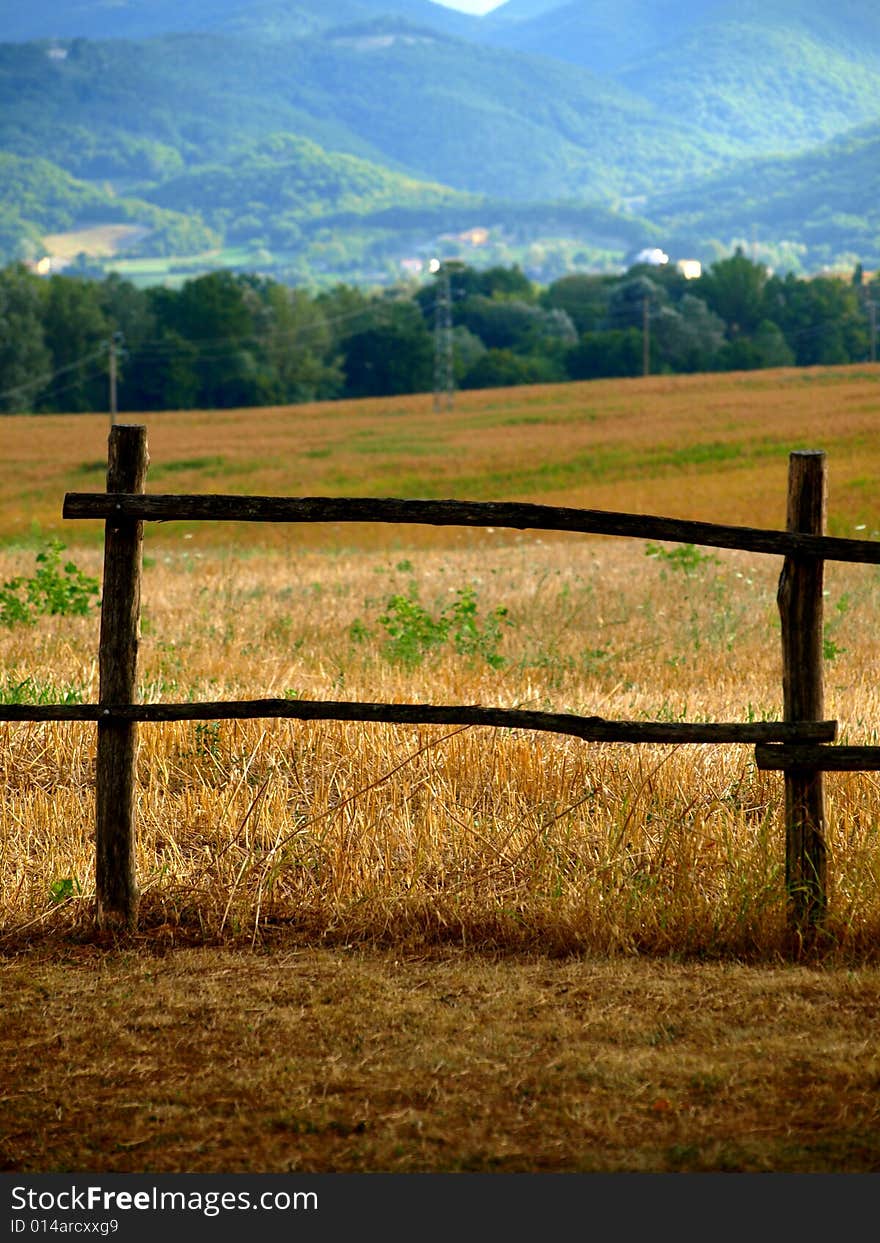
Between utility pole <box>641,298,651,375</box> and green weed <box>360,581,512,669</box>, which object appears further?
utility pole <box>641,298,651,375</box>

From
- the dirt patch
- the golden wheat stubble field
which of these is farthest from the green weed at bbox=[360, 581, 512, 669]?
the dirt patch

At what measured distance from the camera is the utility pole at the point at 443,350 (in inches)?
2891

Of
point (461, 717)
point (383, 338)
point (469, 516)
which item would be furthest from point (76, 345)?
point (461, 717)

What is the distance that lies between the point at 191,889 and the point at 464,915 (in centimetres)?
122

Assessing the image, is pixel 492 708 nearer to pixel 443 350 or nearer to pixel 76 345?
pixel 443 350

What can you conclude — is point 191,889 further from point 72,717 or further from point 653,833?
point 653,833

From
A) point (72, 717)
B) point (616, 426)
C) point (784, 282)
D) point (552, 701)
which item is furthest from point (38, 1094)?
point (784, 282)

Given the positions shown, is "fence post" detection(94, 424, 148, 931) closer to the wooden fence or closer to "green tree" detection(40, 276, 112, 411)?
the wooden fence

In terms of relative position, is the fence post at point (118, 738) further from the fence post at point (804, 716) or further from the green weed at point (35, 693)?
the fence post at point (804, 716)

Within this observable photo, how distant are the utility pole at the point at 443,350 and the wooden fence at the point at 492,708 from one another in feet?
212

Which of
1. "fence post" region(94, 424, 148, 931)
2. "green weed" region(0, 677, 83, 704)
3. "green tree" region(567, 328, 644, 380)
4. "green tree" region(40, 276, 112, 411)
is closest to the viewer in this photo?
"fence post" region(94, 424, 148, 931)

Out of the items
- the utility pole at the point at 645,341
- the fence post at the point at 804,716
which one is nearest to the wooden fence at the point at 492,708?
the fence post at the point at 804,716

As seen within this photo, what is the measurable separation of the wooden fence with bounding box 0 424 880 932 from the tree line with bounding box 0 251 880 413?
269 feet

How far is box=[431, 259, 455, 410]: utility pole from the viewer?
73.4 meters
